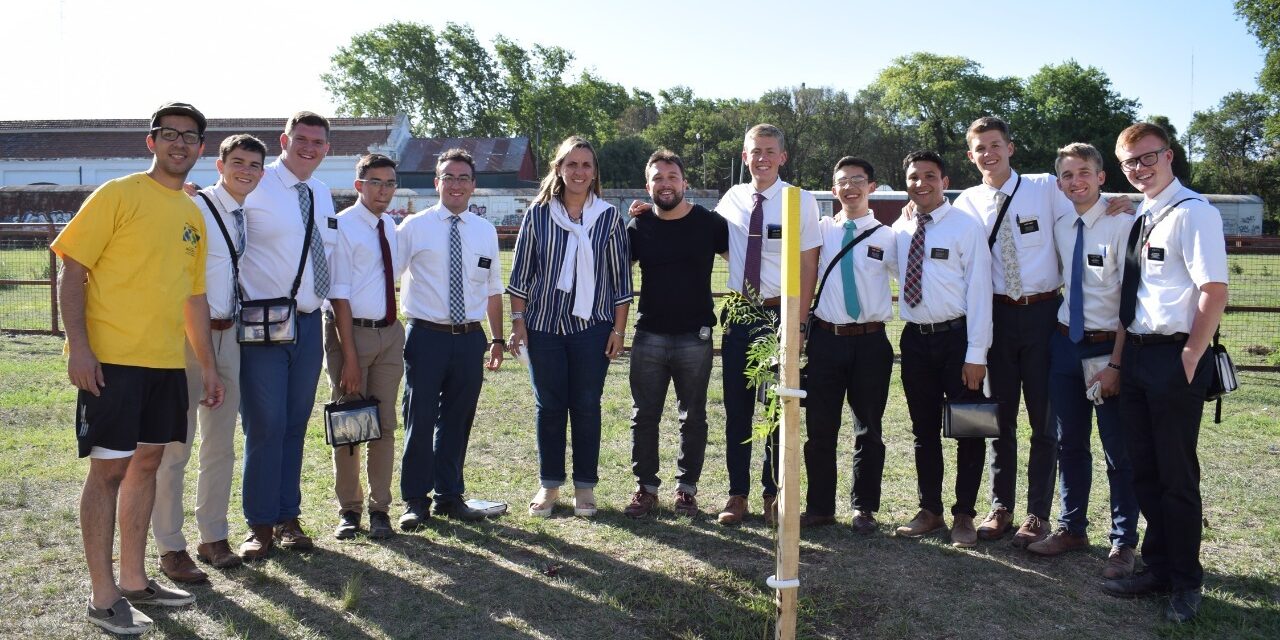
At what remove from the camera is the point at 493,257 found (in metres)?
5.70

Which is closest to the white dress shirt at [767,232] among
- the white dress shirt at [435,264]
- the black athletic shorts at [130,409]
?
the white dress shirt at [435,264]

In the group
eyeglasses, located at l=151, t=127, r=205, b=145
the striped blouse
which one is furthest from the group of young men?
the striped blouse

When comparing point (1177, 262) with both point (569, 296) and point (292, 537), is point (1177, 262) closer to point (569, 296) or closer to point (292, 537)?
point (569, 296)

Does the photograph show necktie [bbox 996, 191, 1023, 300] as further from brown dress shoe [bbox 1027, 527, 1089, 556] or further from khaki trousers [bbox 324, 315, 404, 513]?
khaki trousers [bbox 324, 315, 404, 513]

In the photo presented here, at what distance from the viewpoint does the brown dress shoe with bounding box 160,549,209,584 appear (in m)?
4.58

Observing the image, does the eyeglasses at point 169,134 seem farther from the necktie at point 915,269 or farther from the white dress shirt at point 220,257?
the necktie at point 915,269

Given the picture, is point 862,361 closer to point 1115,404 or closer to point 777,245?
point 777,245

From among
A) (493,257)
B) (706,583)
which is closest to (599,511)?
(706,583)

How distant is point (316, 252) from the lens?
5.03 m

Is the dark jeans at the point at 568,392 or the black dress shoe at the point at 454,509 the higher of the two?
the dark jeans at the point at 568,392

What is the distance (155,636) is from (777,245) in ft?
12.2

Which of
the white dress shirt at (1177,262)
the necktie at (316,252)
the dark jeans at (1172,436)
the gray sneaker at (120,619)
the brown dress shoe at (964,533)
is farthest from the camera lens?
the brown dress shoe at (964,533)

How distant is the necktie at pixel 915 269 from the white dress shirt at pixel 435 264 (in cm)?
245

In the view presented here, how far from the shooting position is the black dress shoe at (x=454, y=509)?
5.71 meters
